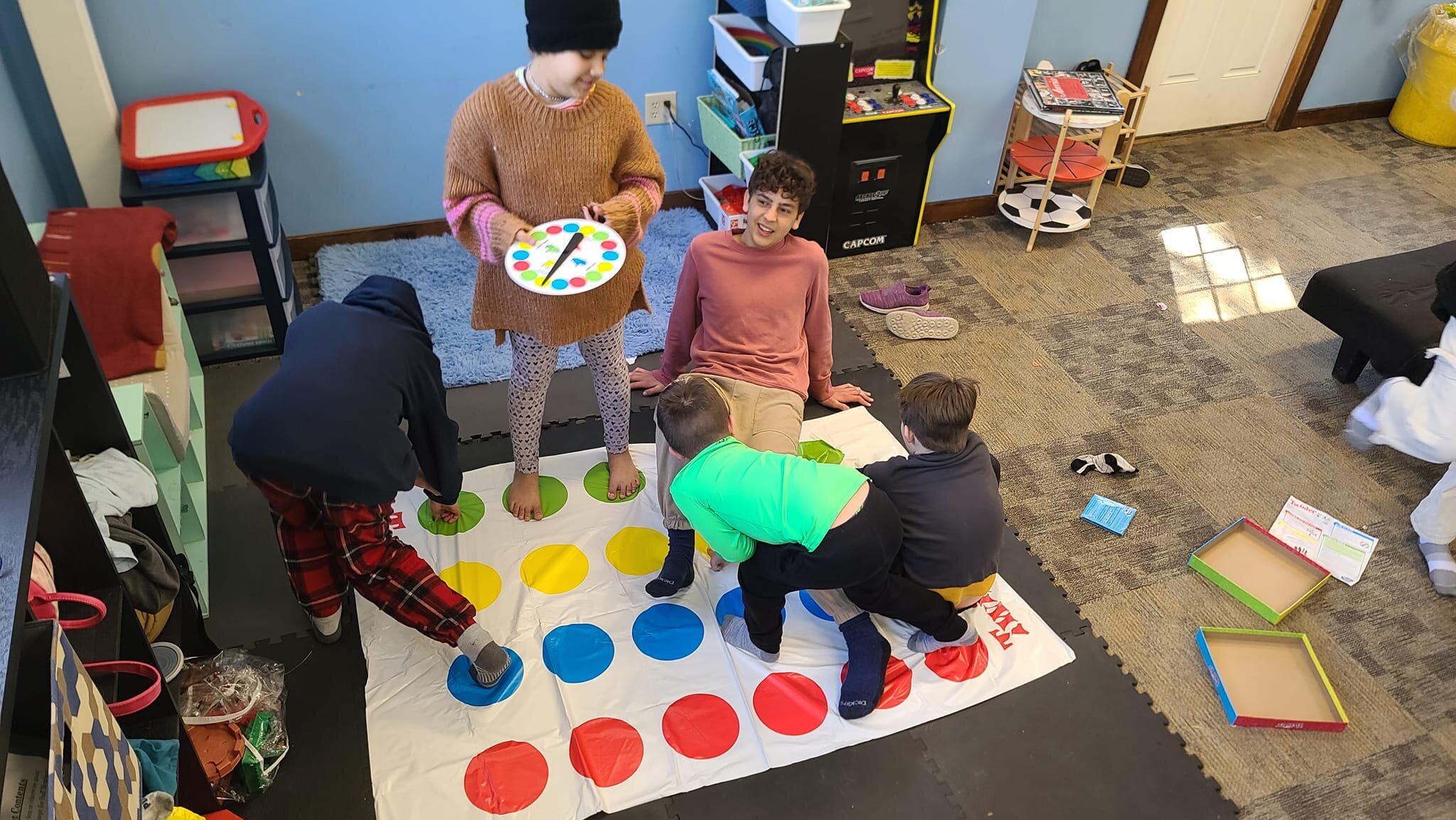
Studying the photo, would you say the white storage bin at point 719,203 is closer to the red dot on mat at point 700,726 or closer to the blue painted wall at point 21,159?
the red dot on mat at point 700,726

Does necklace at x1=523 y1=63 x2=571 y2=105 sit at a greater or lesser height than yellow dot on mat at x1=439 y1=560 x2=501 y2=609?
greater

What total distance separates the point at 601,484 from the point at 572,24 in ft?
3.90

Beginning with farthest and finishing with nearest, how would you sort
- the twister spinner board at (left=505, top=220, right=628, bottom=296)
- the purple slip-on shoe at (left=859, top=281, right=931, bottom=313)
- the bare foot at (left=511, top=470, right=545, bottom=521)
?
the purple slip-on shoe at (left=859, top=281, right=931, bottom=313), the bare foot at (left=511, top=470, right=545, bottom=521), the twister spinner board at (left=505, top=220, right=628, bottom=296)

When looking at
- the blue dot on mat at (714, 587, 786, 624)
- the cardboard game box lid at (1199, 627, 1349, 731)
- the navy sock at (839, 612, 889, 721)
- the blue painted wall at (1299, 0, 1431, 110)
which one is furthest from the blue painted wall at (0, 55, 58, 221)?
the blue painted wall at (1299, 0, 1431, 110)

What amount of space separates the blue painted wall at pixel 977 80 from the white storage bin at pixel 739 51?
0.65 m

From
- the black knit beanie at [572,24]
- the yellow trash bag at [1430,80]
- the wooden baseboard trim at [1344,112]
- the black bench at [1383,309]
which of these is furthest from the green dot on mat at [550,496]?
the yellow trash bag at [1430,80]

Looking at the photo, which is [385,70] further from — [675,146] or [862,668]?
[862,668]

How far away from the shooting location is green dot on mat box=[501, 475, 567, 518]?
2.41 meters

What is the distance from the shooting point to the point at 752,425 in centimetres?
228

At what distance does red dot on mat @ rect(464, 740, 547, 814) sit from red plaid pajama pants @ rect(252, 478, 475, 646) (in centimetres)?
25

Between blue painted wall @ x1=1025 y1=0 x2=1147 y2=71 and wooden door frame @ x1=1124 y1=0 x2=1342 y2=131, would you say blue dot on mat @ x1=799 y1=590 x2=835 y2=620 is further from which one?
wooden door frame @ x1=1124 y1=0 x2=1342 y2=131

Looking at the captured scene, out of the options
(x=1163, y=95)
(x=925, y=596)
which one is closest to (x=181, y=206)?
(x=925, y=596)

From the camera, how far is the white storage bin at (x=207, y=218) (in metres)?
2.63

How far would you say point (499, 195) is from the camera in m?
1.96
